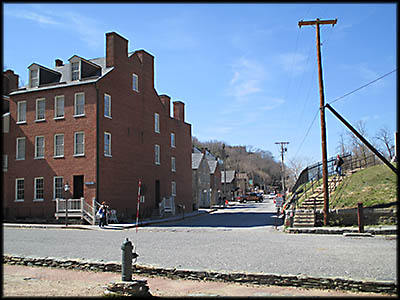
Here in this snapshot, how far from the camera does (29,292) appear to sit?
8.43 meters

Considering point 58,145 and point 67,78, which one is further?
point 67,78

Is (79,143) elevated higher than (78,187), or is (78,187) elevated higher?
(79,143)

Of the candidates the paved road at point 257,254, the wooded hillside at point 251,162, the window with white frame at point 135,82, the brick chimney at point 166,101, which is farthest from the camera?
the wooded hillside at point 251,162

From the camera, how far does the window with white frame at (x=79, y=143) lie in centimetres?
2953

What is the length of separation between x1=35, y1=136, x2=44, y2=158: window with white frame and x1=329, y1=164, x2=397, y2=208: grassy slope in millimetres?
21751

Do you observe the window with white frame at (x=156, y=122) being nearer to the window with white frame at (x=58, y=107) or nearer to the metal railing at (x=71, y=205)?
the window with white frame at (x=58, y=107)

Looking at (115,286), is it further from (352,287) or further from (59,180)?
(59,180)

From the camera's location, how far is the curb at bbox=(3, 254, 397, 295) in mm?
8453

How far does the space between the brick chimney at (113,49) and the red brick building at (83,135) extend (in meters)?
0.08

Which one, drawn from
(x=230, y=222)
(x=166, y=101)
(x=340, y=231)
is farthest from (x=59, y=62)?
(x=340, y=231)

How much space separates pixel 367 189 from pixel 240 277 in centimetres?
1659

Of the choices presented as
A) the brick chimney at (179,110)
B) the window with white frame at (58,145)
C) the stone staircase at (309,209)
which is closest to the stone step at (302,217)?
the stone staircase at (309,209)

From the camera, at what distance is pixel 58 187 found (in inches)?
1179

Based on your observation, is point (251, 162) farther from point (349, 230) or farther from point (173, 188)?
point (349, 230)
